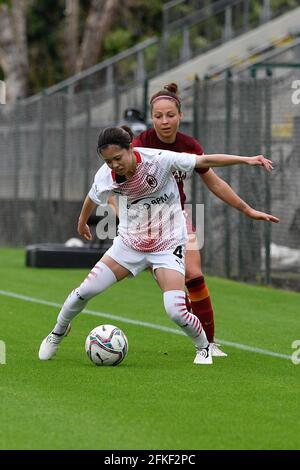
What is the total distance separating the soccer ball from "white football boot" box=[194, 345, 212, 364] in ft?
1.90

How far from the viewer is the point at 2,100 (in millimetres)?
25719

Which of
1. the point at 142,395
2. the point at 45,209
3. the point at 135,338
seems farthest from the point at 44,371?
the point at 45,209

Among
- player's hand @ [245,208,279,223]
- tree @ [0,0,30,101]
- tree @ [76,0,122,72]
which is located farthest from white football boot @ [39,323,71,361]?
tree @ [76,0,122,72]

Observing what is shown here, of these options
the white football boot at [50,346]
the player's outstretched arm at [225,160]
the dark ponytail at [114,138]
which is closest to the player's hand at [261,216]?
the player's outstretched arm at [225,160]

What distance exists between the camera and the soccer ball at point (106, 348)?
10.5 metres

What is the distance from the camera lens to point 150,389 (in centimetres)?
928

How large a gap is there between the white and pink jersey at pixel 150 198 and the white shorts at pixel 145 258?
0.14 ft

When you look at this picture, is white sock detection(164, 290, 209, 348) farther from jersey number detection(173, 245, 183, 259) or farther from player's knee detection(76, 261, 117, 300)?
player's knee detection(76, 261, 117, 300)

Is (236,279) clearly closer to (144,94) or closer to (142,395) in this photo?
(144,94)

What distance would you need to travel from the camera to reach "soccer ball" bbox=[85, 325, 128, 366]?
10.5 m

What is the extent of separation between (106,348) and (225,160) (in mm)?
1766

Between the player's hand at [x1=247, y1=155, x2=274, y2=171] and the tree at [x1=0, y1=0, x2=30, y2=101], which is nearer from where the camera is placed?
the player's hand at [x1=247, y1=155, x2=274, y2=171]

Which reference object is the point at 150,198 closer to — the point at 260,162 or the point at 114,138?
the point at 114,138

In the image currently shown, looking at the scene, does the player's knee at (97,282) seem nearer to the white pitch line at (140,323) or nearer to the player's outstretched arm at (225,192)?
the player's outstretched arm at (225,192)
